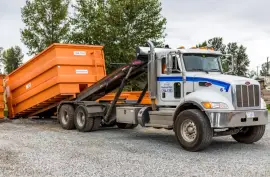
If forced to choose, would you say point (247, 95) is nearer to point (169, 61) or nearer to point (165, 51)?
point (169, 61)

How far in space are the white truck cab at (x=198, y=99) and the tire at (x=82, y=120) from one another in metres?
2.40

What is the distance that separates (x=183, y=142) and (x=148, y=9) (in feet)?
75.4

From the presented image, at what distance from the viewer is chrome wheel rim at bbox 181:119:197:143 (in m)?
8.51

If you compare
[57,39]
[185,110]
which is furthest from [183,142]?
[57,39]

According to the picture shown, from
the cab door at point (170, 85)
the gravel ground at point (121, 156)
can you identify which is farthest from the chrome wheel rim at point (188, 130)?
the cab door at point (170, 85)

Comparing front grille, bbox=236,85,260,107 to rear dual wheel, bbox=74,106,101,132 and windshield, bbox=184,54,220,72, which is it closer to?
windshield, bbox=184,54,220,72

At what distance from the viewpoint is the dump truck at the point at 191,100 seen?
8.31m

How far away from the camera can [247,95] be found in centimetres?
864

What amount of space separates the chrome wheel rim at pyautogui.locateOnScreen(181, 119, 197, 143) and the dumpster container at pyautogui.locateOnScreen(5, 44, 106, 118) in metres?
5.40

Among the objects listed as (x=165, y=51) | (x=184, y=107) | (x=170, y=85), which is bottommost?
(x=184, y=107)

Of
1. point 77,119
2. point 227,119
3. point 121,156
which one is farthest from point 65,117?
point 227,119

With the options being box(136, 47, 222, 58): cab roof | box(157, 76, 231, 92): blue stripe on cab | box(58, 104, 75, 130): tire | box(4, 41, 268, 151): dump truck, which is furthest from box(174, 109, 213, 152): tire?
box(58, 104, 75, 130): tire

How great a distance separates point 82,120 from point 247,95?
18.7ft

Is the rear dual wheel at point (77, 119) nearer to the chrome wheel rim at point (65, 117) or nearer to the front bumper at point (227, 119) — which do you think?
the chrome wheel rim at point (65, 117)
